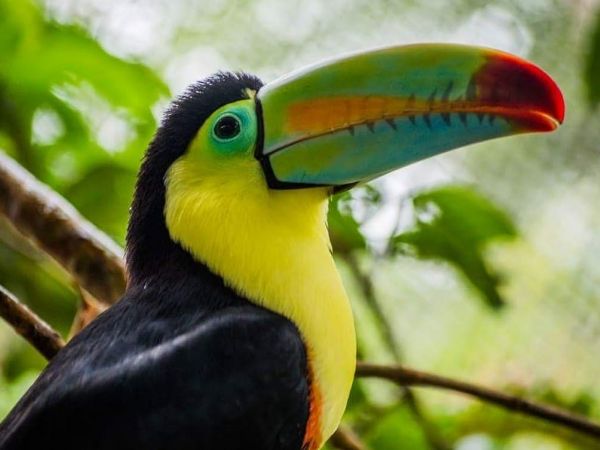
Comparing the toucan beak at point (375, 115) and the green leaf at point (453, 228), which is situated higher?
the toucan beak at point (375, 115)

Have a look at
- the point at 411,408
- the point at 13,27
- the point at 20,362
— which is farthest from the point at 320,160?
the point at 20,362

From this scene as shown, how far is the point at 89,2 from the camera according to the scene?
375 cm

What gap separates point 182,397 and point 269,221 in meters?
0.45

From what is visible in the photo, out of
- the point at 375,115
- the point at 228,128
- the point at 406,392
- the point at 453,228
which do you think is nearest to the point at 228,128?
the point at 228,128

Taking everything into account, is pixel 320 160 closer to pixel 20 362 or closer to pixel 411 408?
pixel 411 408

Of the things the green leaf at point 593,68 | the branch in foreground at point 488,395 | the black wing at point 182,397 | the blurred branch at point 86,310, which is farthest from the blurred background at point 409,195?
the black wing at point 182,397

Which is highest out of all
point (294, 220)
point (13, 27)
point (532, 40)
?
point (13, 27)

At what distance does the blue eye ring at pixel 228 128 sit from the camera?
207 cm

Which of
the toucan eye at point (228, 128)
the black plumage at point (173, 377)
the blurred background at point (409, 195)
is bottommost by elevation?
the blurred background at point (409, 195)

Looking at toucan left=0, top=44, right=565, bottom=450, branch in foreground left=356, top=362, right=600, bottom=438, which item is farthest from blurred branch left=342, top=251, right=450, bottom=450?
toucan left=0, top=44, right=565, bottom=450

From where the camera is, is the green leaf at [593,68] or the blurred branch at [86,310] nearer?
the blurred branch at [86,310]

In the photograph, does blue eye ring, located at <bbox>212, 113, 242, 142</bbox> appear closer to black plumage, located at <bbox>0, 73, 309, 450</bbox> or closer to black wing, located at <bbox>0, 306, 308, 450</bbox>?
black plumage, located at <bbox>0, 73, 309, 450</bbox>

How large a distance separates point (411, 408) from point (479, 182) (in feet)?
5.12

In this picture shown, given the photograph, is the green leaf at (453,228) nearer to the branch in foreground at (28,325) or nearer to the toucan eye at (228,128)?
the toucan eye at (228,128)
